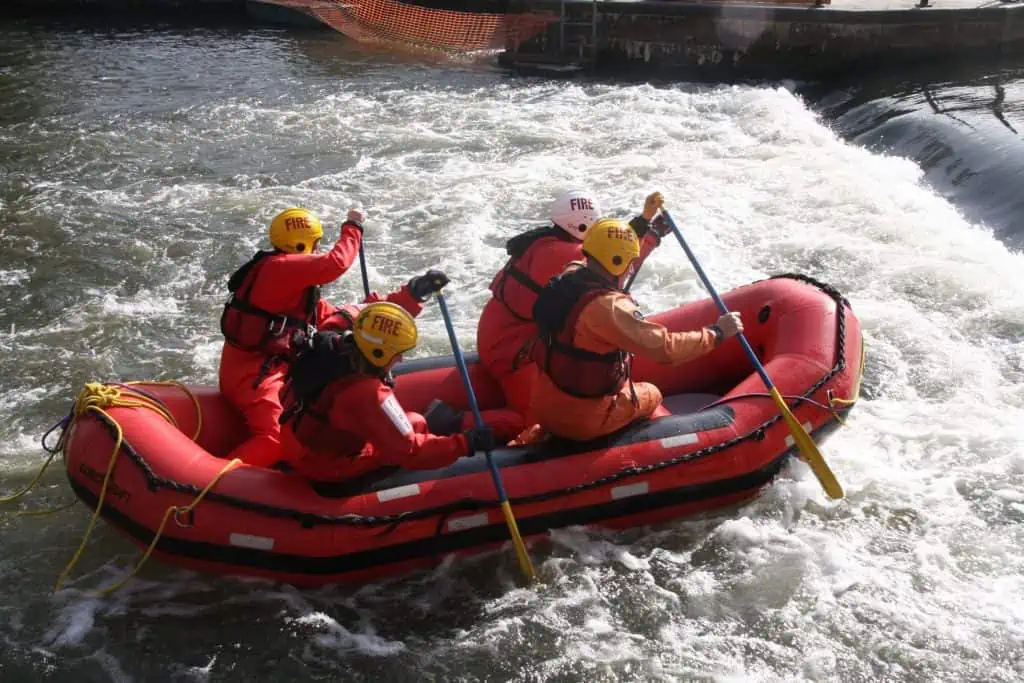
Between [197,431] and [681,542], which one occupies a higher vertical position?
[197,431]

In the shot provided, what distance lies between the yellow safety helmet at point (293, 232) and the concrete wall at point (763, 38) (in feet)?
36.2

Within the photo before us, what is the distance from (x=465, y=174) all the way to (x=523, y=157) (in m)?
0.91

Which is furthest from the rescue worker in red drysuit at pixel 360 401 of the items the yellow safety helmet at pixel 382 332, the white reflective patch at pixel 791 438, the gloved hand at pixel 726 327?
the white reflective patch at pixel 791 438

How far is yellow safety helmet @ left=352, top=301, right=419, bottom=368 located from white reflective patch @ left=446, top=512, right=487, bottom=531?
38.2 inches

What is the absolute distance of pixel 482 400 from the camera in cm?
592

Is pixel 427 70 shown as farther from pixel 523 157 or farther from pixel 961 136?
pixel 961 136

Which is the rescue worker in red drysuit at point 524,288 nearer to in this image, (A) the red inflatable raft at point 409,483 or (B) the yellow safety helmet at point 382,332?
(A) the red inflatable raft at point 409,483

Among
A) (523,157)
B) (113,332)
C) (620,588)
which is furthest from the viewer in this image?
(523,157)

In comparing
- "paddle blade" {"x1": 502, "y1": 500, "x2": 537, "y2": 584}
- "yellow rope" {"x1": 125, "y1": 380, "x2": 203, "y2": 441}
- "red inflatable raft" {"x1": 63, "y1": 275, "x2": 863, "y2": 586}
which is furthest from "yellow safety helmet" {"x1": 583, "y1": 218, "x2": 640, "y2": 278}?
"yellow rope" {"x1": 125, "y1": 380, "x2": 203, "y2": 441}

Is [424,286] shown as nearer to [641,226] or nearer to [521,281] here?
[521,281]

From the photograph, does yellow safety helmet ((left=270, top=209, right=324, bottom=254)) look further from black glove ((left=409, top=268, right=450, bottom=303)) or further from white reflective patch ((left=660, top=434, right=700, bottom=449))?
white reflective patch ((left=660, top=434, right=700, bottom=449))

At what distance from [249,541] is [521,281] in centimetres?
201

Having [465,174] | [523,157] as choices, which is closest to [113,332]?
[465,174]

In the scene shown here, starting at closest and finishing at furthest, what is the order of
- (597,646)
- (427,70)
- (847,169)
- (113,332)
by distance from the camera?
(597,646)
(113,332)
(847,169)
(427,70)
